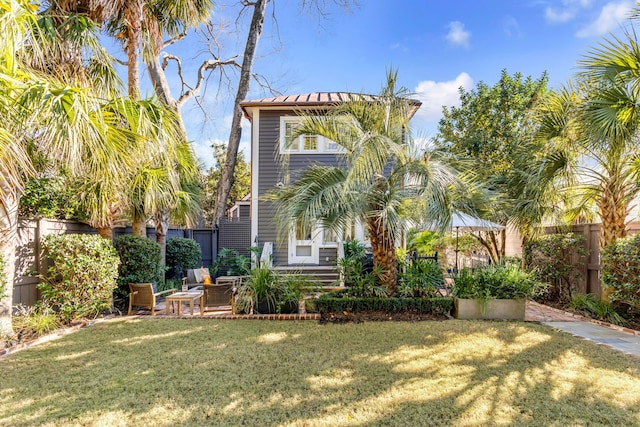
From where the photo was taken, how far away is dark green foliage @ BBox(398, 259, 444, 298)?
6.89 meters

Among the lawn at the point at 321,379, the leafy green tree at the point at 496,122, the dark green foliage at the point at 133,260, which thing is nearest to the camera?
the lawn at the point at 321,379

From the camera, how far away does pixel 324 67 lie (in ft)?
51.1

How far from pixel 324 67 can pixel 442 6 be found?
5546 mm

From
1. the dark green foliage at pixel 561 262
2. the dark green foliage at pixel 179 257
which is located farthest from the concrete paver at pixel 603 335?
the dark green foliage at pixel 179 257

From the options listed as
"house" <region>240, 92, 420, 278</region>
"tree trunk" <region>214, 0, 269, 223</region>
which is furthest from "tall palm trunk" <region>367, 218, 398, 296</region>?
"tree trunk" <region>214, 0, 269, 223</region>

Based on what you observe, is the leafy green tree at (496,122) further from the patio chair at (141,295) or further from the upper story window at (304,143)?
the patio chair at (141,295)

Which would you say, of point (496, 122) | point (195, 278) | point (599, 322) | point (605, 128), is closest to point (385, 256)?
point (599, 322)

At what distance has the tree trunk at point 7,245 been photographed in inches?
195

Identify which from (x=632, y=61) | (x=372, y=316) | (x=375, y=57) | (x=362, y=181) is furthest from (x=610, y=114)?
(x=375, y=57)

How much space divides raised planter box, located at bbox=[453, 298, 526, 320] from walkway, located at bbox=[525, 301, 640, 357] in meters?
0.34

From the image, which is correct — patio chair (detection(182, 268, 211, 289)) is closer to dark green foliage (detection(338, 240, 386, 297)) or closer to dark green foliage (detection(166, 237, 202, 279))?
dark green foliage (detection(166, 237, 202, 279))

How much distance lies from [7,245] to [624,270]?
1039cm

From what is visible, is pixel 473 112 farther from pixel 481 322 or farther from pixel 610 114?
pixel 481 322

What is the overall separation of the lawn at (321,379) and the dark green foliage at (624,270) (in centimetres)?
170
